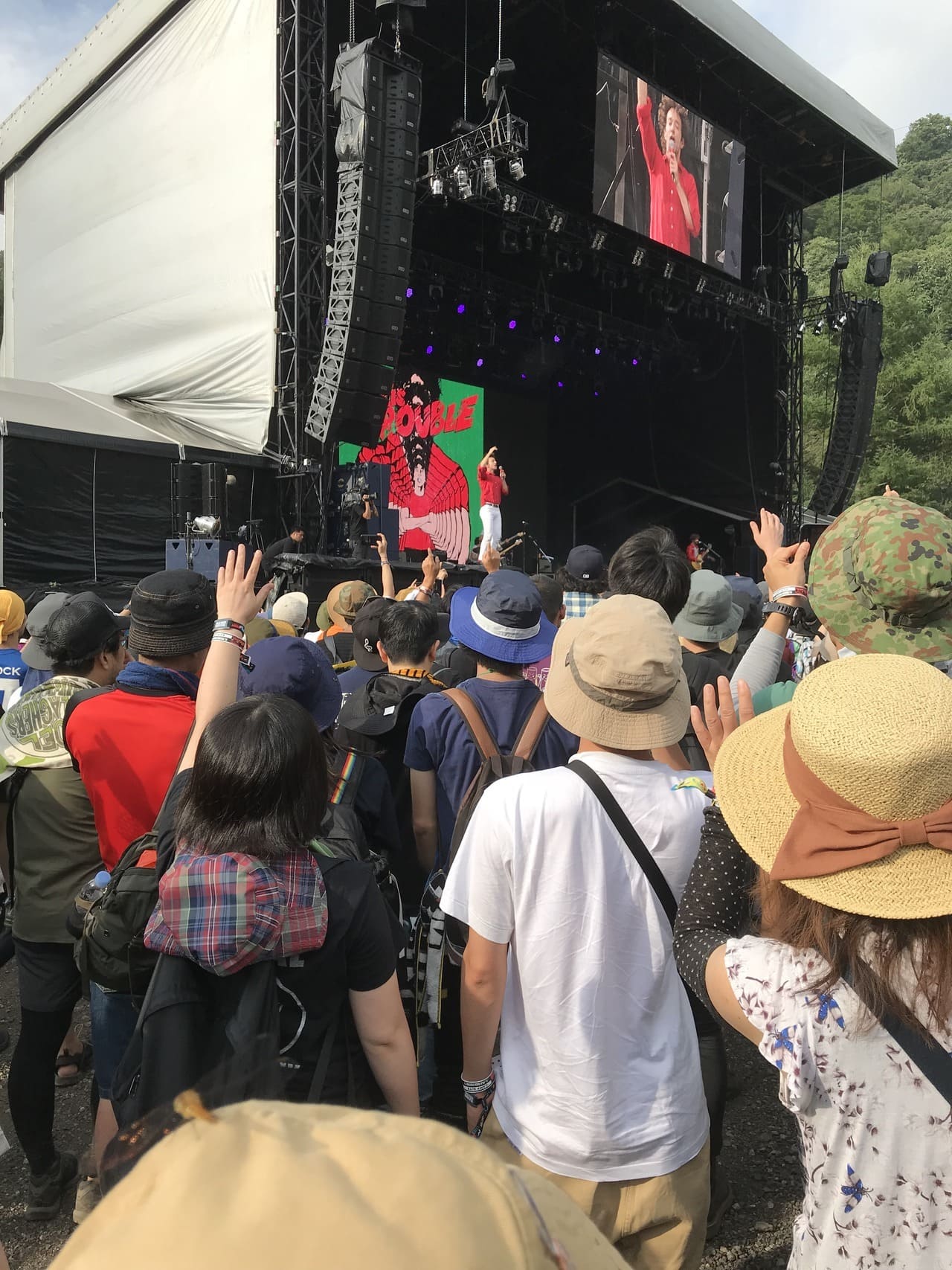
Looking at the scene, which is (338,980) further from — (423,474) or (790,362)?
(790,362)

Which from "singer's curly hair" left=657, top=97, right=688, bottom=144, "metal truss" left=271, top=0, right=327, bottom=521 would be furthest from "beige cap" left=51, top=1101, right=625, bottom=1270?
"singer's curly hair" left=657, top=97, right=688, bottom=144

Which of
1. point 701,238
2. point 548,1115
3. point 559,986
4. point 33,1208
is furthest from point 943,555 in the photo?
point 701,238

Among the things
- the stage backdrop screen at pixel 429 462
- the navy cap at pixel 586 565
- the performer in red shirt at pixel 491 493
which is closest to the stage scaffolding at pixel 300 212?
the performer in red shirt at pixel 491 493

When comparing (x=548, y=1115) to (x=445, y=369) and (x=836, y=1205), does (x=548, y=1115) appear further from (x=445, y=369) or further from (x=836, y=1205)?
(x=445, y=369)

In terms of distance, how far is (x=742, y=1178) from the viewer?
2391mm

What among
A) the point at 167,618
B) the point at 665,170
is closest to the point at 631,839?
the point at 167,618

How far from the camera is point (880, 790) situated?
37.1 inches

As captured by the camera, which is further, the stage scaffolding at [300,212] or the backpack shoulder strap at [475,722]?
the stage scaffolding at [300,212]

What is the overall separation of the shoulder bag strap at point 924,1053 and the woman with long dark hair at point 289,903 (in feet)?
2.57

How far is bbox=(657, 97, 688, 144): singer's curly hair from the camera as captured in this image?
11.9 metres

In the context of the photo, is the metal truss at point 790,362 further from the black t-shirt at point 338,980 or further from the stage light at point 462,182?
the black t-shirt at point 338,980

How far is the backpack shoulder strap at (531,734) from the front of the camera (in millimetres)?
2176

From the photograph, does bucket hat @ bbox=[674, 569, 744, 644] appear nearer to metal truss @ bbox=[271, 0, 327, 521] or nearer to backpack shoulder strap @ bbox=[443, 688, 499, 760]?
backpack shoulder strap @ bbox=[443, 688, 499, 760]

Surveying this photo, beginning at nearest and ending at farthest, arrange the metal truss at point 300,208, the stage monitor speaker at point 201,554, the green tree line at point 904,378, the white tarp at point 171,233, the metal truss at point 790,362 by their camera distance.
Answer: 1. the stage monitor speaker at point 201,554
2. the metal truss at point 300,208
3. the white tarp at point 171,233
4. the metal truss at point 790,362
5. the green tree line at point 904,378
